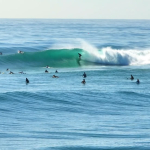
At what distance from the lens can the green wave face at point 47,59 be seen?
6125cm

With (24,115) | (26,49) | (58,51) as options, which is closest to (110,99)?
(24,115)

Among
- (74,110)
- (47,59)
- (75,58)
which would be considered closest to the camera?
(74,110)

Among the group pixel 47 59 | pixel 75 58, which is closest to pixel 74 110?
pixel 47 59

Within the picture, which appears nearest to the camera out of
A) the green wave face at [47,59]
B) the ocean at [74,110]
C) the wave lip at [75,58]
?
the ocean at [74,110]

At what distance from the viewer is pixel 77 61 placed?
210ft

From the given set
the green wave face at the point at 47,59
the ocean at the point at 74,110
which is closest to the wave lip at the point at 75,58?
the green wave face at the point at 47,59

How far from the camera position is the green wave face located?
61250 millimetres

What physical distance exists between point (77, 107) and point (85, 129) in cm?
703

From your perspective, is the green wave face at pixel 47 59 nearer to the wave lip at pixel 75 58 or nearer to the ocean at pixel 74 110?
the wave lip at pixel 75 58

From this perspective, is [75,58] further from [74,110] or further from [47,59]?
[74,110]

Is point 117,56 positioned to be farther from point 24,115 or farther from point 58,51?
point 24,115

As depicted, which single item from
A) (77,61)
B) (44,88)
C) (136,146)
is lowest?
(136,146)

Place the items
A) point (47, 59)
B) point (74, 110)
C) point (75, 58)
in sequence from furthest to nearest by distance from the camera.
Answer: point (75, 58) < point (47, 59) < point (74, 110)

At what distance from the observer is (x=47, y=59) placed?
212ft
